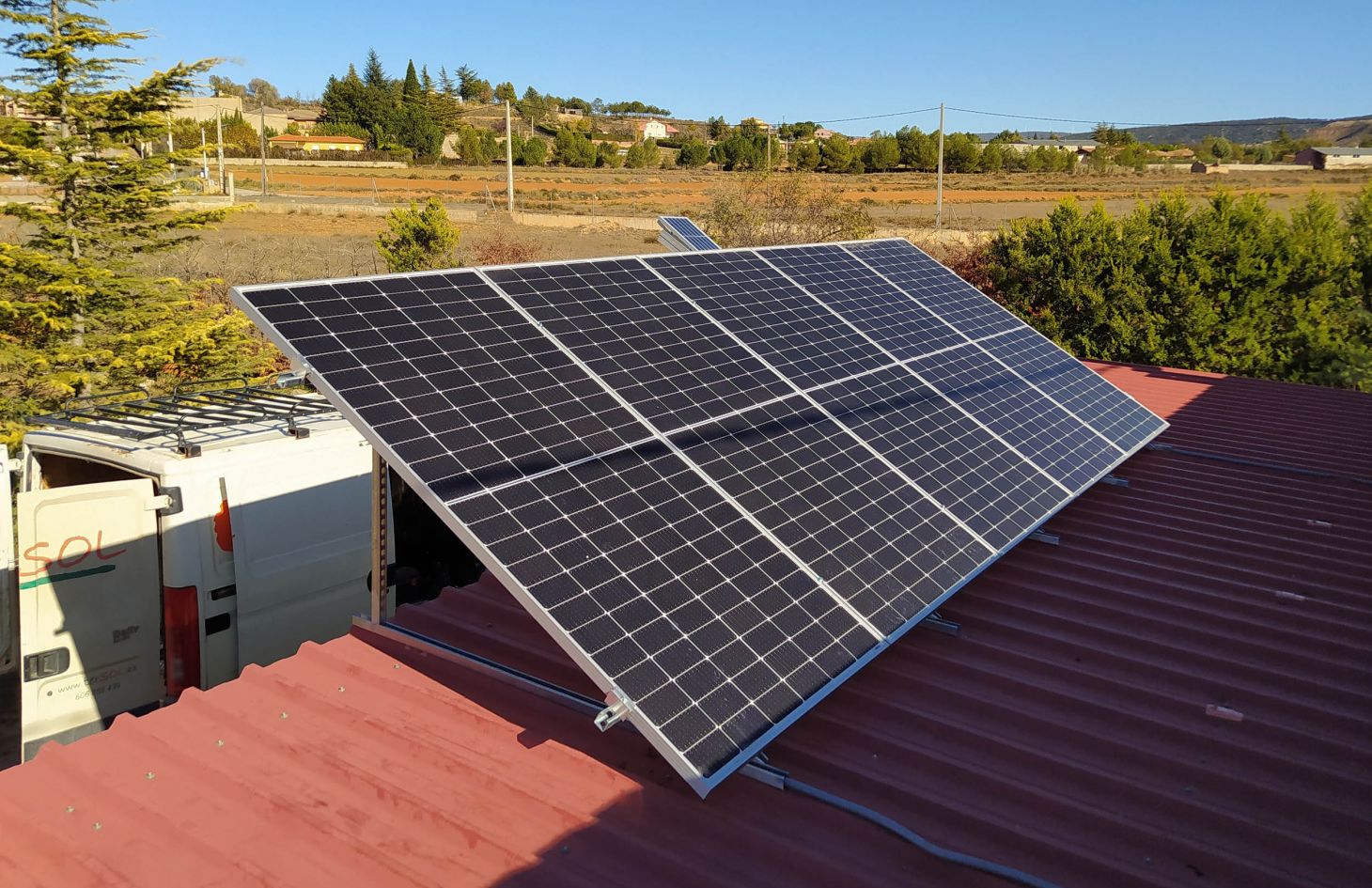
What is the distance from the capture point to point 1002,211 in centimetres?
6694

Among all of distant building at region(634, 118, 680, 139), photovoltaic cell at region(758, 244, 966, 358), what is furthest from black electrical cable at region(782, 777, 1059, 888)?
distant building at region(634, 118, 680, 139)

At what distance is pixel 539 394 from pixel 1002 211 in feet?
224

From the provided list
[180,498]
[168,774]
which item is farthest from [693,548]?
[180,498]

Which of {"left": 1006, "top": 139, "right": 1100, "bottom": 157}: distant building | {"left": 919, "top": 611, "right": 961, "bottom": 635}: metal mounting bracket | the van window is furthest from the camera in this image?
{"left": 1006, "top": 139, "right": 1100, "bottom": 157}: distant building

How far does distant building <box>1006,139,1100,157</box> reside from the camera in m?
111

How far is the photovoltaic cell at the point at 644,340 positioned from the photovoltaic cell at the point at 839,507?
228 mm

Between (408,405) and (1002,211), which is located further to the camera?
(1002,211)

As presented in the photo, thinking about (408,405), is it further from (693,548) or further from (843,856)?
(843,856)

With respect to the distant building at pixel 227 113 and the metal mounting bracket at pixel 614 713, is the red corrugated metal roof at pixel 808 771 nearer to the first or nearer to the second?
the metal mounting bracket at pixel 614 713

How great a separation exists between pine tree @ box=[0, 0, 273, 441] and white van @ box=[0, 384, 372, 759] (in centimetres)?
874

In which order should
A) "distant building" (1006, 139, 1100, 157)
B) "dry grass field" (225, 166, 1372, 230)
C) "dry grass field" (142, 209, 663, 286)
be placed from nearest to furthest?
"dry grass field" (142, 209, 663, 286) < "dry grass field" (225, 166, 1372, 230) < "distant building" (1006, 139, 1100, 157)

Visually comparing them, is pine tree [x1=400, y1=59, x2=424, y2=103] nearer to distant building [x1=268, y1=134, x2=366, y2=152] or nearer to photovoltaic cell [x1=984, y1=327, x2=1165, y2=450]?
distant building [x1=268, y1=134, x2=366, y2=152]

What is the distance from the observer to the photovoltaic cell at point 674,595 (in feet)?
12.7

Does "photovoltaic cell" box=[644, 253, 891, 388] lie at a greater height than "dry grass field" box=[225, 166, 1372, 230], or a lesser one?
lesser
